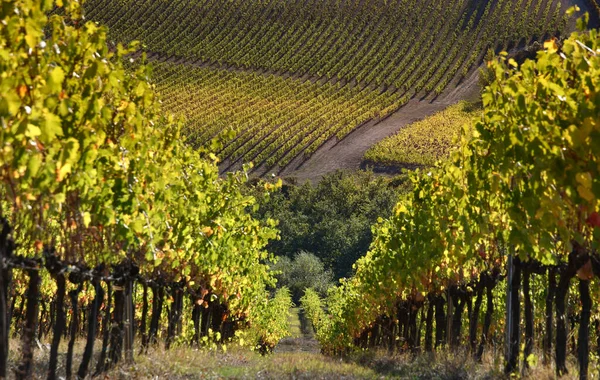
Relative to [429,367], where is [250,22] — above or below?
above

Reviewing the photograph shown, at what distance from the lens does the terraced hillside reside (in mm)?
95750

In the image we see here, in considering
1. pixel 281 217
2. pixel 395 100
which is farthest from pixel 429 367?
pixel 395 100

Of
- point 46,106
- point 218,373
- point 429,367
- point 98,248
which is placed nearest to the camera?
point 46,106

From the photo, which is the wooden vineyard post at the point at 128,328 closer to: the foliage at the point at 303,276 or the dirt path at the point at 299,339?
the dirt path at the point at 299,339

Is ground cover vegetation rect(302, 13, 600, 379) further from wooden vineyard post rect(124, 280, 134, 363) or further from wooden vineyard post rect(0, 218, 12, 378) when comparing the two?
wooden vineyard post rect(124, 280, 134, 363)

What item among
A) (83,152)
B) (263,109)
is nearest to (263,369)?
(83,152)

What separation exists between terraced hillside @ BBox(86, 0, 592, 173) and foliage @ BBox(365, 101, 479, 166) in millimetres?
5598

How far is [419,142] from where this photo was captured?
8988 cm

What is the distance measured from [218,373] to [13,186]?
801 centimetres

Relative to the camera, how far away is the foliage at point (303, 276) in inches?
2726

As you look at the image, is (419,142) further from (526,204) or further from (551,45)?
(526,204)

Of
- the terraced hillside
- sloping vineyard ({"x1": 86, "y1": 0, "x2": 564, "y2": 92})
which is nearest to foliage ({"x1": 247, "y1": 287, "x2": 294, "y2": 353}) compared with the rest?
the terraced hillside

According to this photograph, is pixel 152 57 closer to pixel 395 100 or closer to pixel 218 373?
pixel 395 100

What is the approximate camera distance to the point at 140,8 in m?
142
